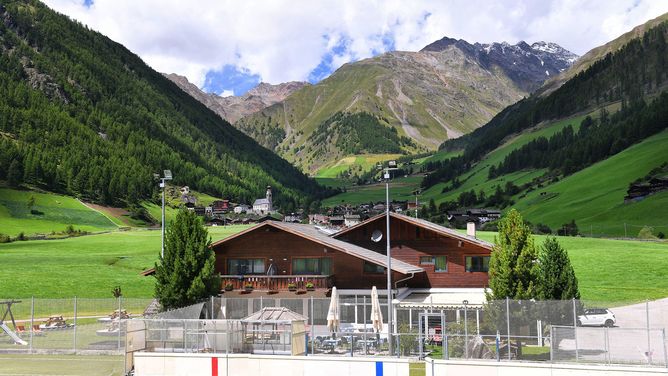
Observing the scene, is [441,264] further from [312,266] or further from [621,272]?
[621,272]

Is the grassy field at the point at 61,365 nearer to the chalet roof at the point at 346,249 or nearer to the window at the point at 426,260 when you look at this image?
the chalet roof at the point at 346,249

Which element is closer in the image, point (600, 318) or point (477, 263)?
point (600, 318)

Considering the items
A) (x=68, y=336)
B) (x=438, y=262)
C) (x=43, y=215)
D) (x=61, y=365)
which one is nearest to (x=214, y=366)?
(x=61, y=365)

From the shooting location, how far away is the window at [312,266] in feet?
161

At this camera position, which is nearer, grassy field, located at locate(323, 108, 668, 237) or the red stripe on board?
the red stripe on board

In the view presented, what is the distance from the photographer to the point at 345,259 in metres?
48.7

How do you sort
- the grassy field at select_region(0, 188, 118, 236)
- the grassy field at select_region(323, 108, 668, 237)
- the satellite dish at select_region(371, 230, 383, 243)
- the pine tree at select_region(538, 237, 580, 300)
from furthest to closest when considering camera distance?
1. the grassy field at select_region(0, 188, 118, 236)
2. the grassy field at select_region(323, 108, 668, 237)
3. the satellite dish at select_region(371, 230, 383, 243)
4. the pine tree at select_region(538, 237, 580, 300)

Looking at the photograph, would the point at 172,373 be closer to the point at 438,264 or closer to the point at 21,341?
the point at 21,341

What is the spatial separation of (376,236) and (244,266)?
11727 mm

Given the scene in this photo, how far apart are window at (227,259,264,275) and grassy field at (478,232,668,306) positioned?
2700 cm

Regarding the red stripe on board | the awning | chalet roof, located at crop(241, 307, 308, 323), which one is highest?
the awning

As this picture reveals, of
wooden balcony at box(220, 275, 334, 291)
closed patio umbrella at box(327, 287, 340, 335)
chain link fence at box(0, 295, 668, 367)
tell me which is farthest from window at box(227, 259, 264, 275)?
closed patio umbrella at box(327, 287, 340, 335)

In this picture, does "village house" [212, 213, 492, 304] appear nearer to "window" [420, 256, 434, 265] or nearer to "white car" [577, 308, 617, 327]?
"window" [420, 256, 434, 265]

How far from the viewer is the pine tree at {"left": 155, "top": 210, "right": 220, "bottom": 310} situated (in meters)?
40.3
